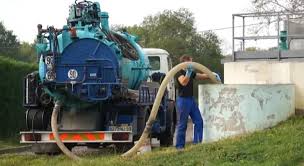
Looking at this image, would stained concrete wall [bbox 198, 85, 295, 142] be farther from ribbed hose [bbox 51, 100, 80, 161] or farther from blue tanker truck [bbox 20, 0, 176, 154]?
ribbed hose [bbox 51, 100, 80, 161]

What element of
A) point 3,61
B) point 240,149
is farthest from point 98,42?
point 3,61

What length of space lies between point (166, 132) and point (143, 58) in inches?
97.3

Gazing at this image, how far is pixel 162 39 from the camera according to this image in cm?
5922

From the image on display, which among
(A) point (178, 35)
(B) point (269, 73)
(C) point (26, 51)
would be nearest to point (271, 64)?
(B) point (269, 73)

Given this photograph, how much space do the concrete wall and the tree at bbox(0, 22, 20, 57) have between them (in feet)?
191

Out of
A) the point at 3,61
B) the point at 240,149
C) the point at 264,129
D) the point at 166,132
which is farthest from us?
the point at 3,61

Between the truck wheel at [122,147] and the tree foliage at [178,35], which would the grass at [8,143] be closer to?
the truck wheel at [122,147]

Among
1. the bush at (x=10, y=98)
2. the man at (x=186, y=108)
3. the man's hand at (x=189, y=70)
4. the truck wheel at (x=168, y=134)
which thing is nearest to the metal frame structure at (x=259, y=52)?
the truck wheel at (x=168, y=134)

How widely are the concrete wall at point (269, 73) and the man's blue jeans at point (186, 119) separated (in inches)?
86.7

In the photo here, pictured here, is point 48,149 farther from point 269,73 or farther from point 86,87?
point 269,73

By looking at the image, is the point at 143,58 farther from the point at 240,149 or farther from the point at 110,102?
the point at 240,149

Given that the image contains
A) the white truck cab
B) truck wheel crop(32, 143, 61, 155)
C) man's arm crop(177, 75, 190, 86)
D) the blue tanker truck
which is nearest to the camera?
man's arm crop(177, 75, 190, 86)

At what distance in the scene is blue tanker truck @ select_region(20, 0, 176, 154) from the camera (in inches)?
521

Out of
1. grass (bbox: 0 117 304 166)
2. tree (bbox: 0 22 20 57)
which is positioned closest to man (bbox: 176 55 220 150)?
grass (bbox: 0 117 304 166)
